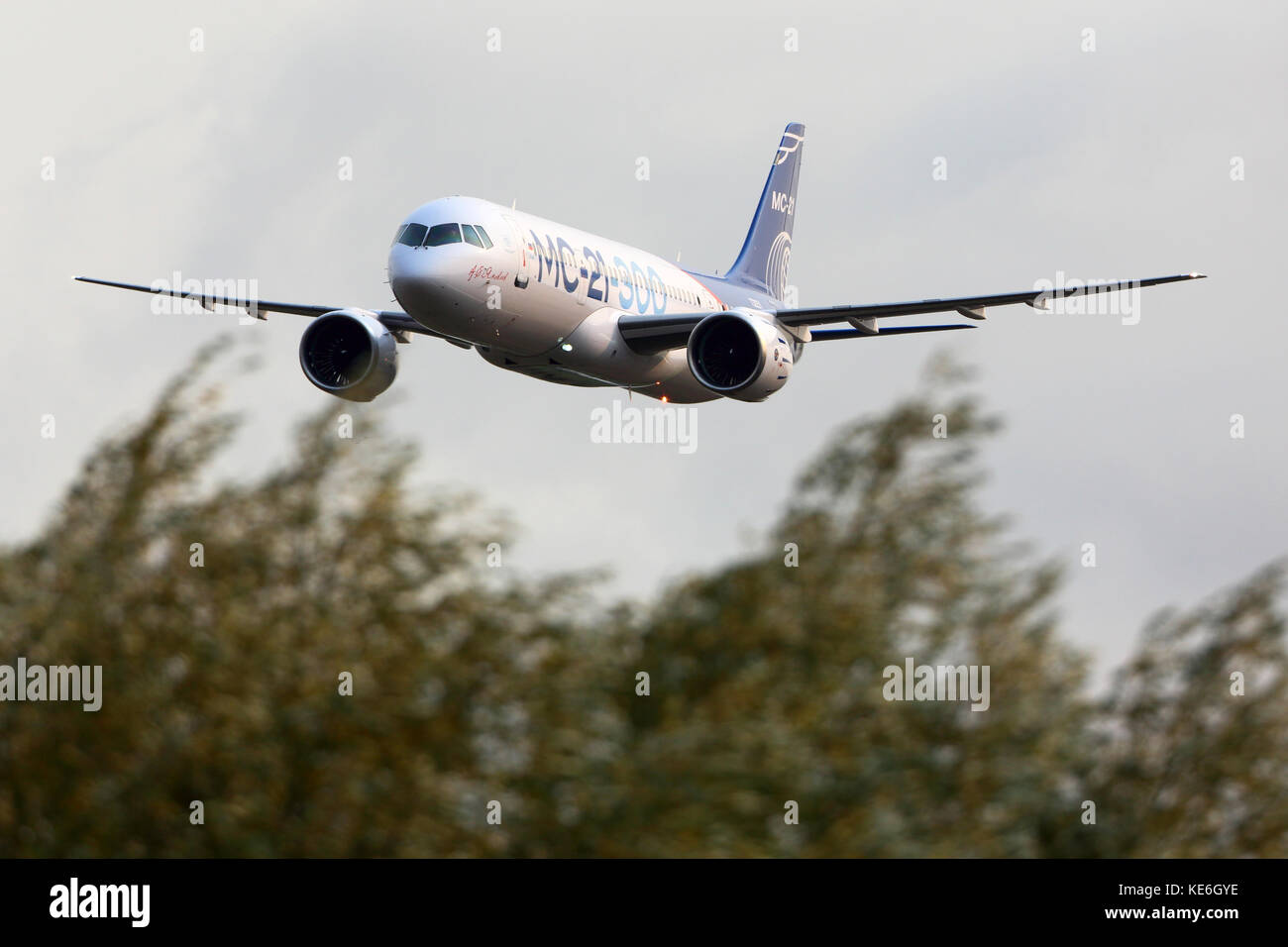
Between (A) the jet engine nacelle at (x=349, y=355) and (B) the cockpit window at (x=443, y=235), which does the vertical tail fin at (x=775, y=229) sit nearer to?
(A) the jet engine nacelle at (x=349, y=355)

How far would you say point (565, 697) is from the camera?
14.4 meters

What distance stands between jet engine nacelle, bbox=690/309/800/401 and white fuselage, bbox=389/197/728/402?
2.29 m

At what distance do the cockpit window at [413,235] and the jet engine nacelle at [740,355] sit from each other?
6093 millimetres

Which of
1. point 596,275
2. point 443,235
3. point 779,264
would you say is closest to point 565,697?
point 443,235

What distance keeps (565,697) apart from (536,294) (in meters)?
21.8

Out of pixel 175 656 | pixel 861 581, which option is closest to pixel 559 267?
pixel 861 581

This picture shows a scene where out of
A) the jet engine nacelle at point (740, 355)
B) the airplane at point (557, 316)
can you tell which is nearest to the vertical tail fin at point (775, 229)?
the airplane at point (557, 316)

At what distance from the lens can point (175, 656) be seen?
49.1ft

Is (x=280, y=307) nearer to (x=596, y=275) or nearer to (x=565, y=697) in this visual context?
(x=596, y=275)

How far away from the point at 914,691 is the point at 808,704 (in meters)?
1.44

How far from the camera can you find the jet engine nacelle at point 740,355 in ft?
119

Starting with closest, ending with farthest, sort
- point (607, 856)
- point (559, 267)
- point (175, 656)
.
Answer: point (607, 856) → point (175, 656) → point (559, 267)
